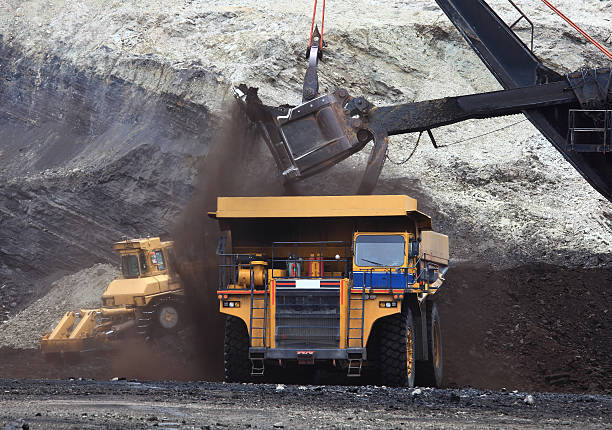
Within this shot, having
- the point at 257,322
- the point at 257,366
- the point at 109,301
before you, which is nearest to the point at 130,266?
the point at 109,301

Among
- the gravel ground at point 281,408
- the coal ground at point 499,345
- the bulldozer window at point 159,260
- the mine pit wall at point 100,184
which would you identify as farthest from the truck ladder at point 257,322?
the mine pit wall at point 100,184

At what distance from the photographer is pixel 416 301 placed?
47.0 feet

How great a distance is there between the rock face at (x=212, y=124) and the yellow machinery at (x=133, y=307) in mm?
6336

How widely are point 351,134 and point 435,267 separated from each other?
282 cm

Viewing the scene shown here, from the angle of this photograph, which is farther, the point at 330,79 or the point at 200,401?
the point at 330,79

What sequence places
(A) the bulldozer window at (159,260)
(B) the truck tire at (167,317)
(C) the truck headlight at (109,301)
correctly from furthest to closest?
1. (A) the bulldozer window at (159,260)
2. (C) the truck headlight at (109,301)
3. (B) the truck tire at (167,317)

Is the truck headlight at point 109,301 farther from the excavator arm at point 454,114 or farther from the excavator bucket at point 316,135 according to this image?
the excavator bucket at point 316,135

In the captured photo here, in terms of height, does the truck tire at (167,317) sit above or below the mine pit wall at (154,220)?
below

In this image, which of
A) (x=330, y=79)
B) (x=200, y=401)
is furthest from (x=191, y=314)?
(x=330, y=79)

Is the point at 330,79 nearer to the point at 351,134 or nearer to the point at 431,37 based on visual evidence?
the point at 431,37

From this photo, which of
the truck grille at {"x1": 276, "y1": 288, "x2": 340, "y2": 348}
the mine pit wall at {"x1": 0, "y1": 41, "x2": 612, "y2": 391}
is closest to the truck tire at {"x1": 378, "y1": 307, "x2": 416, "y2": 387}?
the truck grille at {"x1": 276, "y1": 288, "x2": 340, "y2": 348}

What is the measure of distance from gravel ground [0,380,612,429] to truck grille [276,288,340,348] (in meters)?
0.86

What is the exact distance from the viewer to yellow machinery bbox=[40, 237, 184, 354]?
19.1 meters

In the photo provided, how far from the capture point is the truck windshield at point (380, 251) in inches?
543
